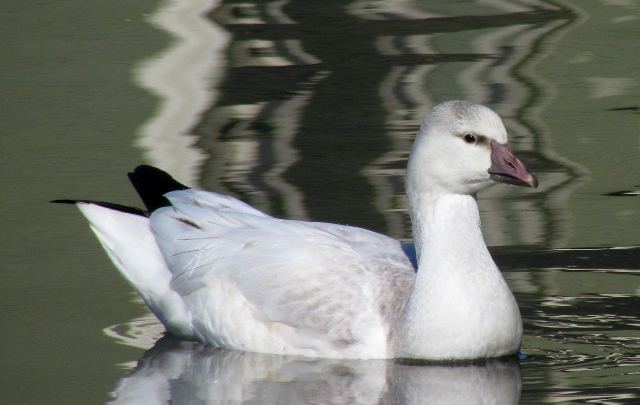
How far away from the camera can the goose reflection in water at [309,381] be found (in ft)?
23.9

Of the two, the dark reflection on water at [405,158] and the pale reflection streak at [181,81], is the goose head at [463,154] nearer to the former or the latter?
the dark reflection on water at [405,158]

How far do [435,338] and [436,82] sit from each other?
637cm

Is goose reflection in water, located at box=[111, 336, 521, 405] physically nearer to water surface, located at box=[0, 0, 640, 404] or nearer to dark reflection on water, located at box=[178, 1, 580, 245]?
water surface, located at box=[0, 0, 640, 404]

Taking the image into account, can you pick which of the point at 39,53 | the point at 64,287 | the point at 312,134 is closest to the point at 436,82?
the point at 312,134

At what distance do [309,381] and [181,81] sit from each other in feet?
23.0

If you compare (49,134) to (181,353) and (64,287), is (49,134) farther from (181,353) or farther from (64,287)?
(181,353)

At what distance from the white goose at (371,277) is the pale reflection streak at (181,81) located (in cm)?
283

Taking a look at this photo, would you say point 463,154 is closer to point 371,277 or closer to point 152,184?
point 371,277

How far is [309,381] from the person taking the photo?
7523 mm

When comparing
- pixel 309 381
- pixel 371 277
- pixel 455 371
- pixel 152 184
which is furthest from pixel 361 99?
pixel 309 381

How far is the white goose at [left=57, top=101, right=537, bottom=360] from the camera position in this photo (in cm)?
765

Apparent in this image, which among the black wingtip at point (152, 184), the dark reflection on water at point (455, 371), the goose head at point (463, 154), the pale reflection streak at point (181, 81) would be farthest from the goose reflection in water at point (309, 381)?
the pale reflection streak at point (181, 81)

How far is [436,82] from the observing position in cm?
1379

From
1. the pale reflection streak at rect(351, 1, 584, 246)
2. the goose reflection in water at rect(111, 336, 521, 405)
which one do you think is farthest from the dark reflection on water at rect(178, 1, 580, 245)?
the goose reflection in water at rect(111, 336, 521, 405)
